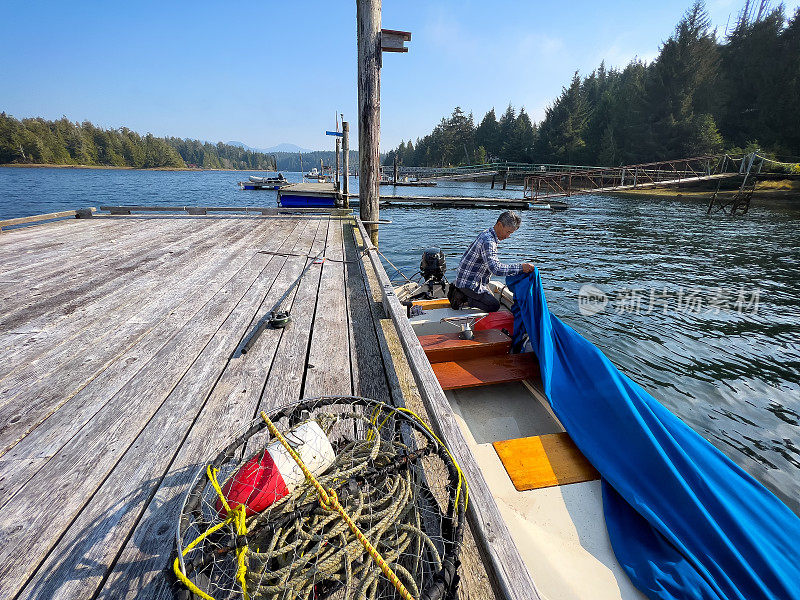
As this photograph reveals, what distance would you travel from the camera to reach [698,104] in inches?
A: 1892

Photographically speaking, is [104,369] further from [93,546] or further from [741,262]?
[741,262]

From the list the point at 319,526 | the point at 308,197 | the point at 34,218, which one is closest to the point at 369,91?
the point at 34,218

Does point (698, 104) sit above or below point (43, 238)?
above

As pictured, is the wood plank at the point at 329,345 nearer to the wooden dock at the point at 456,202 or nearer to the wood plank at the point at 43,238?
the wood plank at the point at 43,238

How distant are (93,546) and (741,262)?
1882 centimetres

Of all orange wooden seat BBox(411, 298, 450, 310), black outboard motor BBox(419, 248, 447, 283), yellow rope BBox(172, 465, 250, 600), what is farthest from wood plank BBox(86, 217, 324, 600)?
black outboard motor BBox(419, 248, 447, 283)

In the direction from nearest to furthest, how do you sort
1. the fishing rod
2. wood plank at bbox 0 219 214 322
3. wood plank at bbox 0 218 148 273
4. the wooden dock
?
the fishing rod → wood plank at bbox 0 219 214 322 → wood plank at bbox 0 218 148 273 → the wooden dock

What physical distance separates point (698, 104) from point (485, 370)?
6629 cm

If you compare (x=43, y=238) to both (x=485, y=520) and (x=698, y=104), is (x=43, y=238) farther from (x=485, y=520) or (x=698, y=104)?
(x=698, y=104)

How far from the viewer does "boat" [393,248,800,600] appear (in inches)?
78.1

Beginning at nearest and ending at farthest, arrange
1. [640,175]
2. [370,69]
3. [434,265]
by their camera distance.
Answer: [434,265], [370,69], [640,175]

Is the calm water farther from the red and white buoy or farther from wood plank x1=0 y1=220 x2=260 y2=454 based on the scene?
wood plank x1=0 y1=220 x2=260 y2=454

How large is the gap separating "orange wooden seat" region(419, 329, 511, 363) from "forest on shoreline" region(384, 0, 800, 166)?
157 ft

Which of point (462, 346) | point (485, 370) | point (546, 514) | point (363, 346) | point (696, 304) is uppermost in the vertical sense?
point (363, 346)
